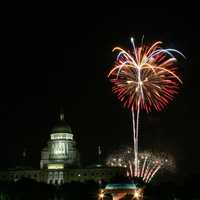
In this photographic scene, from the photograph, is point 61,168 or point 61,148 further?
point 61,148

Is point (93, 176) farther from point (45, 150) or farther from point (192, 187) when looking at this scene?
point (192, 187)

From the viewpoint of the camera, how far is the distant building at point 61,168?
526ft

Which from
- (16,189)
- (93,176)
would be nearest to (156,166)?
(16,189)

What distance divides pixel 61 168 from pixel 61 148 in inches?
299

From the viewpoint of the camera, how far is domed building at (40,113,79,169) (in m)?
169

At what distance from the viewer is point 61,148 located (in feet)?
559

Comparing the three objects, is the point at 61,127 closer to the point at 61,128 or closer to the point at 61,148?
the point at 61,128

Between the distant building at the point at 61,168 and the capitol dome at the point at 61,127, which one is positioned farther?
the capitol dome at the point at 61,127

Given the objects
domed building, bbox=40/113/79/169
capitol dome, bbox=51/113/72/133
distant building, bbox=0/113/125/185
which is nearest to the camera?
distant building, bbox=0/113/125/185

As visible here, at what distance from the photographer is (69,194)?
10938 cm

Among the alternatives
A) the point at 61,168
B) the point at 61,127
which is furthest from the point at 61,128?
the point at 61,168

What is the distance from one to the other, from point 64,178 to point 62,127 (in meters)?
15.7

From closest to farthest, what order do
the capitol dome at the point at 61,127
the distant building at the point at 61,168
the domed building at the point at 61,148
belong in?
1. the distant building at the point at 61,168
2. the domed building at the point at 61,148
3. the capitol dome at the point at 61,127

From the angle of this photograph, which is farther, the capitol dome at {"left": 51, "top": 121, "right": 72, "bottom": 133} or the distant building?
the capitol dome at {"left": 51, "top": 121, "right": 72, "bottom": 133}
